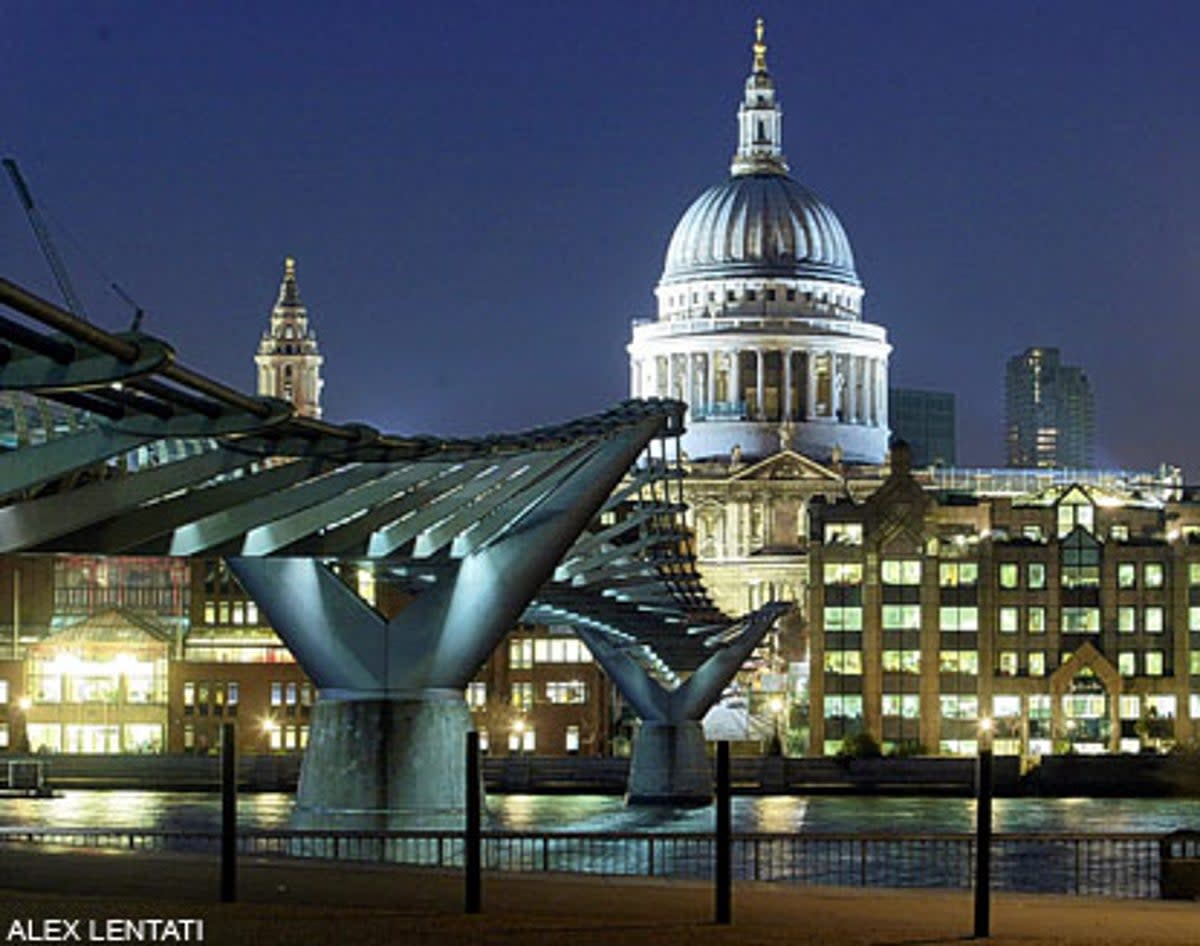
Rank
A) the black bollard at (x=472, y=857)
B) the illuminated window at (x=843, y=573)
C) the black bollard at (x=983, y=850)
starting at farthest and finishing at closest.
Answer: the illuminated window at (x=843, y=573), the black bollard at (x=472, y=857), the black bollard at (x=983, y=850)

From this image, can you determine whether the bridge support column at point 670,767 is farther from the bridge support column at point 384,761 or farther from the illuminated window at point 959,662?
the bridge support column at point 384,761

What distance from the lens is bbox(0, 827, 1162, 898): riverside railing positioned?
191ft

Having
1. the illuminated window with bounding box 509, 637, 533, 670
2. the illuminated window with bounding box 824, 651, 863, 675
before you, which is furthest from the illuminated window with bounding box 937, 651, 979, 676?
the illuminated window with bounding box 509, 637, 533, 670

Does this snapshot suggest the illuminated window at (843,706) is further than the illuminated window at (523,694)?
No

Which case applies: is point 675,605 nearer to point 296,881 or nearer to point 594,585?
point 594,585

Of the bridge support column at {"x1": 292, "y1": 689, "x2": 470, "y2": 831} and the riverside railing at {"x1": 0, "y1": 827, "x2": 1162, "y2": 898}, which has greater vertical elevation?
the bridge support column at {"x1": 292, "y1": 689, "x2": 470, "y2": 831}

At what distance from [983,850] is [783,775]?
Answer: 102m

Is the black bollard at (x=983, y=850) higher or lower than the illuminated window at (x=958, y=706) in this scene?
lower

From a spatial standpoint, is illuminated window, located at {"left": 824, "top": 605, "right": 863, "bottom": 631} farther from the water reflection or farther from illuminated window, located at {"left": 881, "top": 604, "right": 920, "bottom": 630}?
the water reflection

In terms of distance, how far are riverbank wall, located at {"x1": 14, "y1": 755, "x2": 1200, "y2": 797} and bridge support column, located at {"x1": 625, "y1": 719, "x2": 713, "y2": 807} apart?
14.4 metres

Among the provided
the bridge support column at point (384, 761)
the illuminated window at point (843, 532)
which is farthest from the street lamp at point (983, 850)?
the illuminated window at point (843, 532)

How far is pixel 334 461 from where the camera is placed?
5072 cm

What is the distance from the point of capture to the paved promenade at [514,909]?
2820 centimetres

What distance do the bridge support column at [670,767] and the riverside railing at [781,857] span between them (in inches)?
821
